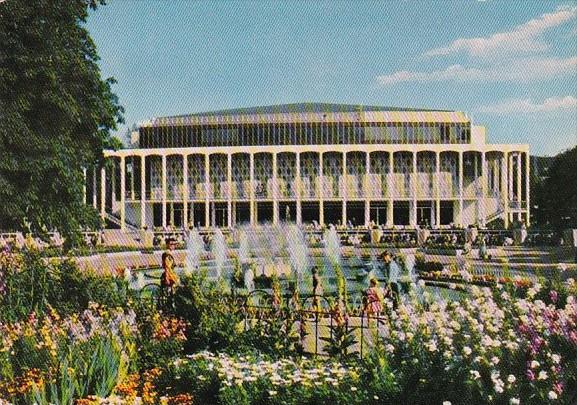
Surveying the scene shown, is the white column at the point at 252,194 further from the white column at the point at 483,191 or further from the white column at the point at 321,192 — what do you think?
the white column at the point at 483,191

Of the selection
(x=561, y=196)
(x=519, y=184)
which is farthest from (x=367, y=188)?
(x=561, y=196)

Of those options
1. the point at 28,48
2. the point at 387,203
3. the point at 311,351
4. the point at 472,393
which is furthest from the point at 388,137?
the point at 472,393

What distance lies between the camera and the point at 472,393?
7.08 metres

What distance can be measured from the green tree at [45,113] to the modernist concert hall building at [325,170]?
5111 centimetres

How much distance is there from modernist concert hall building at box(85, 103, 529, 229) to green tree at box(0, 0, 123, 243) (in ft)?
168

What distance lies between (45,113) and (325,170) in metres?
56.2

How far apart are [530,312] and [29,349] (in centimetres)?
582

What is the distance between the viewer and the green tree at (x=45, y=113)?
18703 millimetres

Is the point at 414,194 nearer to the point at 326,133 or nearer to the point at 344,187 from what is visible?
the point at 344,187

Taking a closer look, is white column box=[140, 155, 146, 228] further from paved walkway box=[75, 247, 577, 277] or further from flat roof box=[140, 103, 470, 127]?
paved walkway box=[75, 247, 577, 277]

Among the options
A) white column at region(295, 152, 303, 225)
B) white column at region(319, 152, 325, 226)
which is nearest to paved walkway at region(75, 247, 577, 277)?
white column at region(319, 152, 325, 226)

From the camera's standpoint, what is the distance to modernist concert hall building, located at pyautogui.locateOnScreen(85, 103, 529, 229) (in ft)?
244

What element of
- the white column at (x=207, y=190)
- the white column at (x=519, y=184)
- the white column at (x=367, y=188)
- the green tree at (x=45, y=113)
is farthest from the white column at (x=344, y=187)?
the green tree at (x=45, y=113)

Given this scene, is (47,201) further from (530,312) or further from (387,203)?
(387,203)
